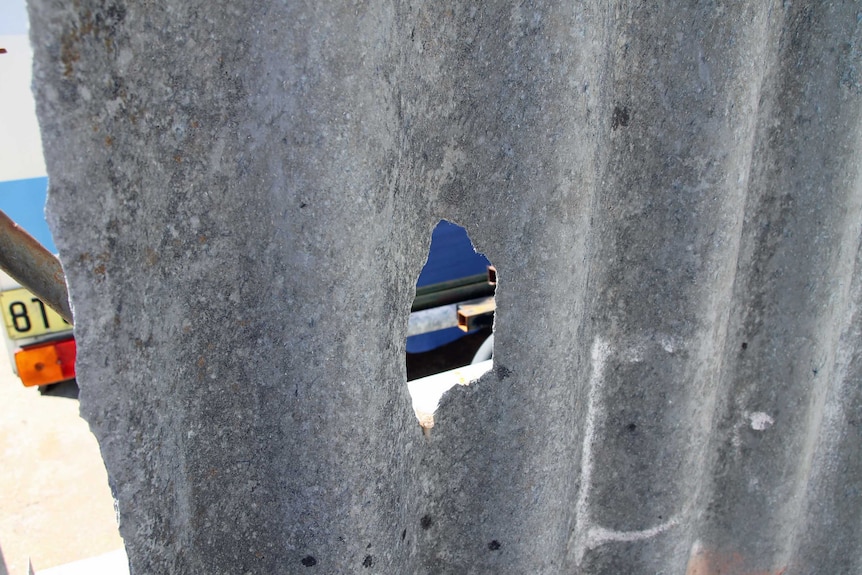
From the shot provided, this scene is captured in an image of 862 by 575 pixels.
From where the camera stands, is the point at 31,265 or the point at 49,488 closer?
the point at 31,265

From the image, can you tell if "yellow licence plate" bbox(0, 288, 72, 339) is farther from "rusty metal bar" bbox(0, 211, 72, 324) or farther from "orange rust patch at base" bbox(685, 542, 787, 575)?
"orange rust patch at base" bbox(685, 542, 787, 575)

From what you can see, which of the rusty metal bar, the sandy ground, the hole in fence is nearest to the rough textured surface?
the rusty metal bar

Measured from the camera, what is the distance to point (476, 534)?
1.13m

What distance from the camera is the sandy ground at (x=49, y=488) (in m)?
3.21

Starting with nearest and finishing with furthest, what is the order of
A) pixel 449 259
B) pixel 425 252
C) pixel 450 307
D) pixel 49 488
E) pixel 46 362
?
pixel 425 252 < pixel 49 488 < pixel 450 307 < pixel 46 362 < pixel 449 259

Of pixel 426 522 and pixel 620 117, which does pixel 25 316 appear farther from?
pixel 620 117

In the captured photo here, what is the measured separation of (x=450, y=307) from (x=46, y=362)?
7.70ft

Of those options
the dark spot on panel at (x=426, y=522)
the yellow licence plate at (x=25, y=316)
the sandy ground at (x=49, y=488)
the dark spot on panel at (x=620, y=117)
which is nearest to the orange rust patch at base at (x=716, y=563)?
the dark spot on panel at (x=426, y=522)

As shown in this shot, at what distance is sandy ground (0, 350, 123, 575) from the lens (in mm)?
3211

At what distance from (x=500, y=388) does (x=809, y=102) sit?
2.51 ft

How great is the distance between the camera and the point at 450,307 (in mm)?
3695

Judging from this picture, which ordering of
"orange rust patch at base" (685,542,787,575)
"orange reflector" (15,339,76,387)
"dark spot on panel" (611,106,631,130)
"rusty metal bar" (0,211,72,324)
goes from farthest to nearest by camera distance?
"orange reflector" (15,339,76,387)
"orange rust patch at base" (685,542,787,575)
"rusty metal bar" (0,211,72,324)
"dark spot on panel" (611,106,631,130)

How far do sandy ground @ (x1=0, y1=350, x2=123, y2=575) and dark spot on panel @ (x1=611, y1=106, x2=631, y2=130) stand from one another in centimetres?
313

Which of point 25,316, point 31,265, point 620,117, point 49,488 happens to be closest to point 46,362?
point 25,316
